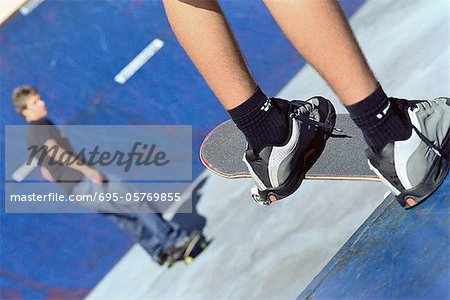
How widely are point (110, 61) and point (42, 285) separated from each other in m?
1.66

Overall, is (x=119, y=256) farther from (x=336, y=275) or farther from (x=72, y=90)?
(x=336, y=275)

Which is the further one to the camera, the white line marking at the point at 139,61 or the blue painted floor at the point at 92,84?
the white line marking at the point at 139,61

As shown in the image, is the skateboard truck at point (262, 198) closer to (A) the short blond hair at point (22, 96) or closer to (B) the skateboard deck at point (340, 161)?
(B) the skateboard deck at point (340, 161)

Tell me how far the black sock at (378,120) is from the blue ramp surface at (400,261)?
0.80 feet

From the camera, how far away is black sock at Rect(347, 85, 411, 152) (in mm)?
1892

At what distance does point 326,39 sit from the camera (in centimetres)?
177

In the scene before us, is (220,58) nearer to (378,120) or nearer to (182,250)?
(378,120)

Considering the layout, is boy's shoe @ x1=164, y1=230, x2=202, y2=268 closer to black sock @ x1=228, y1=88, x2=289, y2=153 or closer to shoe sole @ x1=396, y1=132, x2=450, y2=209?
black sock @ x1=228, y1=88, x2=289, y2=153

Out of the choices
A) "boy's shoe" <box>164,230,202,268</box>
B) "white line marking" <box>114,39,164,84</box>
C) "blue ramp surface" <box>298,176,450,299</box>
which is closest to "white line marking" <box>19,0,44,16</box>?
"white line marking" <box>114,39,164,84</box>

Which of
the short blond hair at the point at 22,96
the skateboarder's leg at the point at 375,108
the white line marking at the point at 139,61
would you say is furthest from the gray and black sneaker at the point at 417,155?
the white line marking at the point at 139,61

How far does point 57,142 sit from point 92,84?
73 cm

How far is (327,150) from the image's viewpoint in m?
2.49

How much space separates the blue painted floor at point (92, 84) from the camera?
14.9 ft

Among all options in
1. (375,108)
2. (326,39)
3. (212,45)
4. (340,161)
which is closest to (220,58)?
(212,45)
